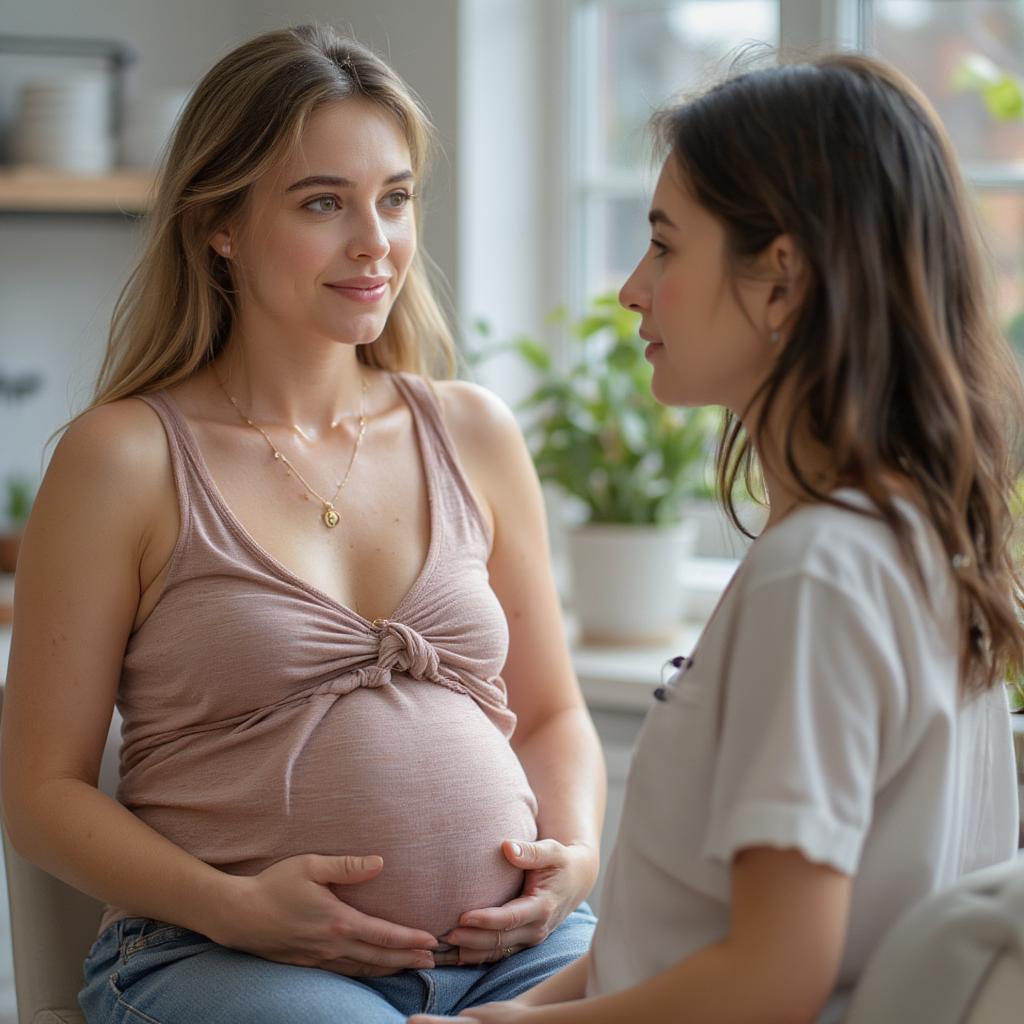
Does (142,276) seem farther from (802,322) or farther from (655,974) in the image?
(655,974)

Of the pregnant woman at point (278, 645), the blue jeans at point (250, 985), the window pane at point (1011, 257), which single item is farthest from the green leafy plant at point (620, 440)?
the blue jeans at point (250, 985)

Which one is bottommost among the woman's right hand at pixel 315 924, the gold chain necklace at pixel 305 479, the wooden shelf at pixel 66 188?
the woman's right hand at pixel 315 924

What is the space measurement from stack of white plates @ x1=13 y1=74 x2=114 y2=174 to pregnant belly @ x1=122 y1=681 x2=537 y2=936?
1.57 metres

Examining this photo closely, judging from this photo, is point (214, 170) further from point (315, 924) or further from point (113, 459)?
point (315, 924)

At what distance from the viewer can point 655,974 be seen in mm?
985

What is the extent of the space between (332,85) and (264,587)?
529mm

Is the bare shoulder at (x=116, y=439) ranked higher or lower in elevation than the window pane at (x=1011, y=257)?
lower

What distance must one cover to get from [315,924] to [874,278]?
748mm

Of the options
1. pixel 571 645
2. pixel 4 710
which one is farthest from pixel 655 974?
pixel 571 645

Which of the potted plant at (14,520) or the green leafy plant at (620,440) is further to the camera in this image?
the potted plant at (14,520)

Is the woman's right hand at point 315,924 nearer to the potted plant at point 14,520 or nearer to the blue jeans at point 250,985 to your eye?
the blue jeans at point 250,985

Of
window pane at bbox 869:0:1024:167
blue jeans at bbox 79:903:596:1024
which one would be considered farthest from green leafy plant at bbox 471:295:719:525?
blue jeans at bbox 79:903:596:1024

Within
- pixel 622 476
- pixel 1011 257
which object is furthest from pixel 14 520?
pixel 1011 257

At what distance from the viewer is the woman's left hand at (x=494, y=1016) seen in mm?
1021
